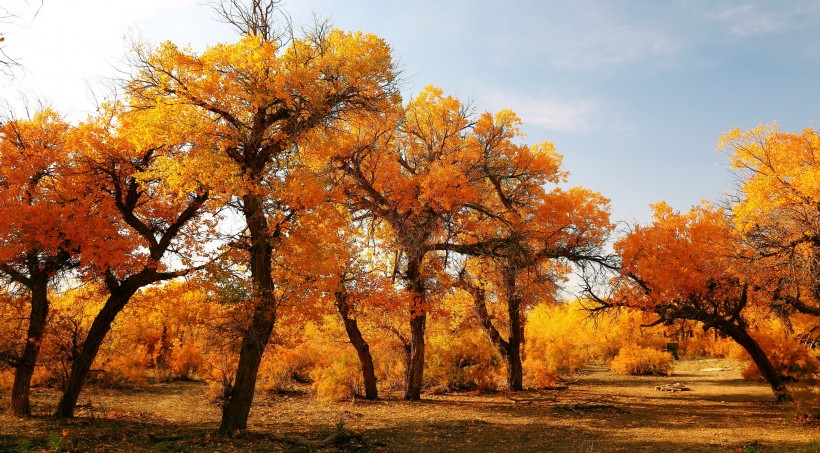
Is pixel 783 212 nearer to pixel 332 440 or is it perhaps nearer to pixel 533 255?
pixel 533 255

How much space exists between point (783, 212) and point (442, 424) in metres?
8.66

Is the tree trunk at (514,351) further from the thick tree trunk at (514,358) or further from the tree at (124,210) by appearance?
the tree at (124,210)

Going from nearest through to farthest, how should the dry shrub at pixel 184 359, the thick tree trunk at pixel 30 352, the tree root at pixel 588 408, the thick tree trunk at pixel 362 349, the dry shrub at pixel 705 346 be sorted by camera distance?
the thick tree trunk at pixel 30 352 < the tree root at pixel 588 408 < the thick tree trunk at pixel 362 349 < the dry shrub at pixel 184 359 < the dry shrub at pixel 705 346

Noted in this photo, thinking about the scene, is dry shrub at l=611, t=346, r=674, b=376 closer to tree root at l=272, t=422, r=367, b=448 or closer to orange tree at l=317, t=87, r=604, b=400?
orange tree at l=317, t=87, r=604, b=400

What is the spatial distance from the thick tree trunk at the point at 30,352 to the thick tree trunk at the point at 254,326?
16.8 ft

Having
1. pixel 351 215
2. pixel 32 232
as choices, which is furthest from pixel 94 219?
pixel 351 215

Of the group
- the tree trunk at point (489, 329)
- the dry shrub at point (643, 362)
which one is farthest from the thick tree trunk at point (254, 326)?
the dry shrub at point (643, 362)

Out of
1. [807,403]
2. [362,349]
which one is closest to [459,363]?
[362,349]

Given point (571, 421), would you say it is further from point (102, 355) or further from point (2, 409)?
point (102, 355)

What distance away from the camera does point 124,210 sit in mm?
11484

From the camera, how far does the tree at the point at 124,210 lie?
10.9 metres

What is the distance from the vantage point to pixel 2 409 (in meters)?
12.7

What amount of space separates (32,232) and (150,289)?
3.38 m

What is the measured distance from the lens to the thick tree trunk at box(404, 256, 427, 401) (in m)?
16.1
